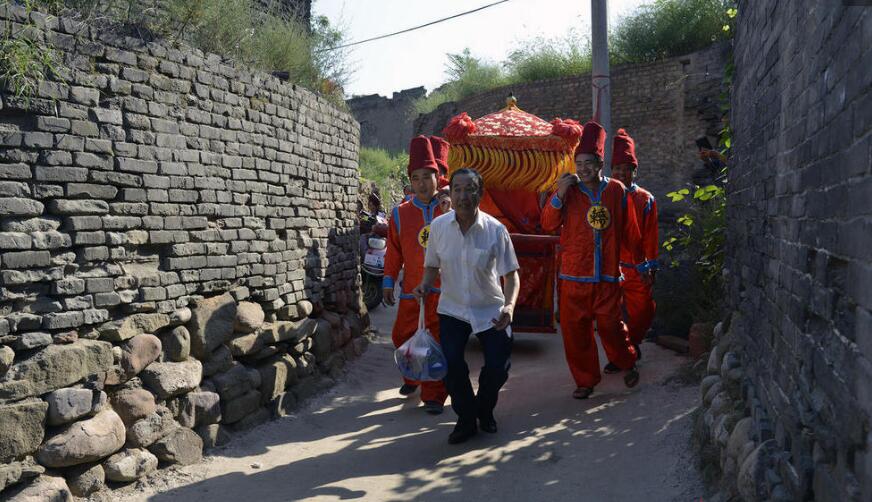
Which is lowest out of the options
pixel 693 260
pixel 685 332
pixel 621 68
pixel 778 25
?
pixel 685 332

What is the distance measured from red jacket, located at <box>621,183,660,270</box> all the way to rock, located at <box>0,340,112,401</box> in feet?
12.9

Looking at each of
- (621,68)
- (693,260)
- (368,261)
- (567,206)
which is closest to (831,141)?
(567,206)

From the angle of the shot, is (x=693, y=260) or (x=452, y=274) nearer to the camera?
(x=452, y=274)

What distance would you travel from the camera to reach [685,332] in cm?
678

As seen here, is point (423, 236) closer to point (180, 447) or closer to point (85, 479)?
point (180, 447)

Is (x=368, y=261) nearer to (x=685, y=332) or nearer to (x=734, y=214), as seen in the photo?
(x=685, y=332)

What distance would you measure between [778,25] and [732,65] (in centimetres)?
189

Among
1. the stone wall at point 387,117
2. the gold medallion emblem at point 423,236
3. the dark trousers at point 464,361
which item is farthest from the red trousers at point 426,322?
the stone wall at point 387,117

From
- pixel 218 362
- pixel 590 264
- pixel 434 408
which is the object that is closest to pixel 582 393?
pixel 590 264

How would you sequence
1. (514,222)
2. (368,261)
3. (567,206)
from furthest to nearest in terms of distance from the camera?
(368,261) < (514,222) < (567,206)

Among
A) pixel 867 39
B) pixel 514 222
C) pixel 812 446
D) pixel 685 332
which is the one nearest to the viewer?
pixel 867 39

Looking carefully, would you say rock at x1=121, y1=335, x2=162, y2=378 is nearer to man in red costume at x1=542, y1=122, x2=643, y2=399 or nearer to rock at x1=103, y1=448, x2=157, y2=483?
rock at x1=103, y1=448, x2=157, y2=483

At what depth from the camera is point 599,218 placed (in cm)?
562

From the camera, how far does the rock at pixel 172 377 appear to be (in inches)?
170
